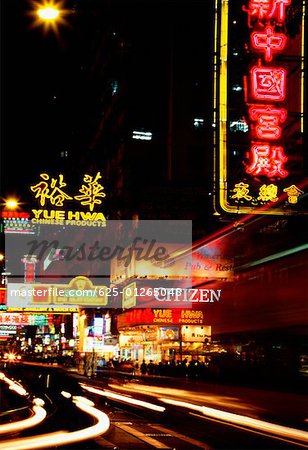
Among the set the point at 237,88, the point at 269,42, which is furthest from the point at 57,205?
the point at 269,42

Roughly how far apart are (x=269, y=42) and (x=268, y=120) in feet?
7.13

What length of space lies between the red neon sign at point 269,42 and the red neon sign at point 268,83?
418mm

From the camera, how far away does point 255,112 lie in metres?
18.2

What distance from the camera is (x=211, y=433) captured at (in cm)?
1475

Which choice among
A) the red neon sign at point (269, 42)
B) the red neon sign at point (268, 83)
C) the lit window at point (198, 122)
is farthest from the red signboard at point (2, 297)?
the red neon sign at point (269, 42)

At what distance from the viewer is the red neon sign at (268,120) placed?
18.3 metres

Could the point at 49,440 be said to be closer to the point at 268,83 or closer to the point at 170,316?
the point at 268,83

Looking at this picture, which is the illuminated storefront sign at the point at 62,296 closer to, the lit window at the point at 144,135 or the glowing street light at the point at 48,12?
the lit window at the point at 144,135

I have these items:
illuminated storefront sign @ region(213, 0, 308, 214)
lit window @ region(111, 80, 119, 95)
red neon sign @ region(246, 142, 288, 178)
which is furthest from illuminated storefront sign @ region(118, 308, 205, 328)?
lit window @ region(111, 80, 119, 95)

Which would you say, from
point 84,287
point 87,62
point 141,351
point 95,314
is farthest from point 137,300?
point 87,62

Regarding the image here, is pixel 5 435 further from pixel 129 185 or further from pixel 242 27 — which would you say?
pixel 129 185

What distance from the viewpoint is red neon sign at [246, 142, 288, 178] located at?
723 inches

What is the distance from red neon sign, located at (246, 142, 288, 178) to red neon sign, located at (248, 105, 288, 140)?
0.91ft

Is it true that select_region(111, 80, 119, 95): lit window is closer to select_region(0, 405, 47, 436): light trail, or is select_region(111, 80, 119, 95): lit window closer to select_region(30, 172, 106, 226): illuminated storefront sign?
select_region(30, 172, 106, 226): illuminated storefront sign
